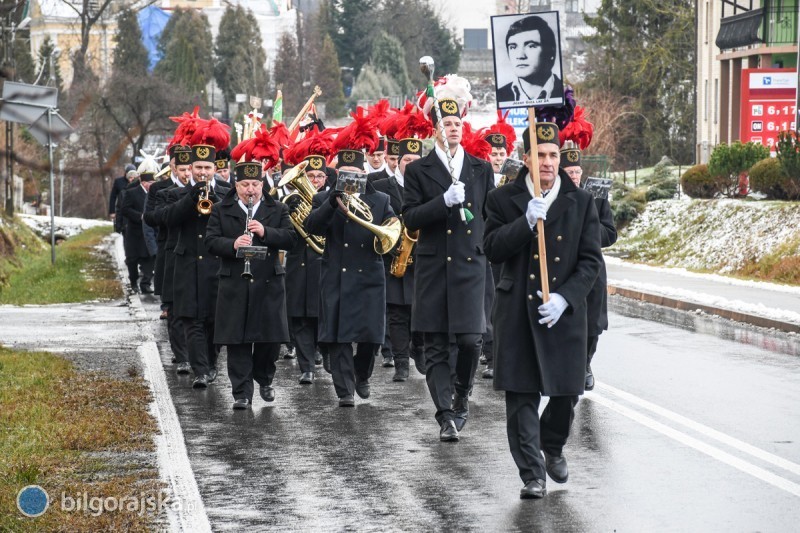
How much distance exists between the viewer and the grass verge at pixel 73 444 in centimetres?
793

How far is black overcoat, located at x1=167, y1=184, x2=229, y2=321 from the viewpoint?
13.6 metres

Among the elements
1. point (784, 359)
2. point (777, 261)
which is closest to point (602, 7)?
point (777, 261)

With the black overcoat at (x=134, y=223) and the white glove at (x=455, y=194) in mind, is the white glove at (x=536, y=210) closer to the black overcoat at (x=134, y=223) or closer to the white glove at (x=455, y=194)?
the white glove at (x=455, y=194)

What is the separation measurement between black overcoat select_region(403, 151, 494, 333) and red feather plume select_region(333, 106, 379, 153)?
2.67 meters

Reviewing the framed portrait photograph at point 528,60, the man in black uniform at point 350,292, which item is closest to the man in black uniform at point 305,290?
the man in black uniform at point 350,292

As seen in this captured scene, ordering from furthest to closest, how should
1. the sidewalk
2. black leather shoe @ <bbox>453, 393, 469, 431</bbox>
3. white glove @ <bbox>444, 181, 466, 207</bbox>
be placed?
the sidewalk, black leather shoe @ <bbox>453, 393, 469, 431</bbox>, white glove @ <bbox>444, 181, 466, 207</bbox>

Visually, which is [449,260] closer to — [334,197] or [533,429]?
[334,197]

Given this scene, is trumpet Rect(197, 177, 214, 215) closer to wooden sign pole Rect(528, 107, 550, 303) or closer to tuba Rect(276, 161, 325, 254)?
tuba Rect(276, 161, 325, 254)

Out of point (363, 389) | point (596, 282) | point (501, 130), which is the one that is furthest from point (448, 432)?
point (501, 130)

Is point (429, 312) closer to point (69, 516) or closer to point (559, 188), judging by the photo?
point (559, 188)

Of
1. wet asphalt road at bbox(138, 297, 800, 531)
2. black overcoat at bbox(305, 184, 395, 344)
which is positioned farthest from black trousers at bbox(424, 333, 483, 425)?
black overcoat at bbox(305, 184, 395, 344)

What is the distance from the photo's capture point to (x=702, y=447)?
32.3 ft

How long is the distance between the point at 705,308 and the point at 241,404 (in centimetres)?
1010

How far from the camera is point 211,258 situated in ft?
45.1
